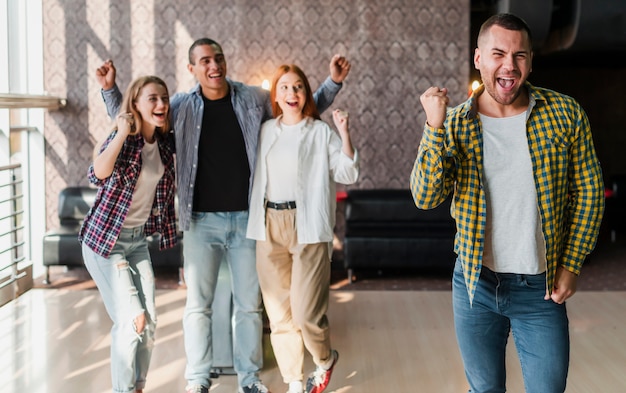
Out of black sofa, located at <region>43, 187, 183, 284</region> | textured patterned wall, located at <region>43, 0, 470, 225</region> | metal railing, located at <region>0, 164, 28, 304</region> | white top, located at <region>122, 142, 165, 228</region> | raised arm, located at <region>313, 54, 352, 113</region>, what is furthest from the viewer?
textured patterned wall, located at <region>43, 0, 470, 225</region>

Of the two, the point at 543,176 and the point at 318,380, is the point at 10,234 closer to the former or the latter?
the point at 318,380

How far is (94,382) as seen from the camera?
415 cm

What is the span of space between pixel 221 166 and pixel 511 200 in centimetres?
174

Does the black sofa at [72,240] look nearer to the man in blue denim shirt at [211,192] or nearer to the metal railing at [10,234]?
the metal railing at [10,234]

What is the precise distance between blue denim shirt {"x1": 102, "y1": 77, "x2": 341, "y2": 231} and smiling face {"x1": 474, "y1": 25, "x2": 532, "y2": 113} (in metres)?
1.58

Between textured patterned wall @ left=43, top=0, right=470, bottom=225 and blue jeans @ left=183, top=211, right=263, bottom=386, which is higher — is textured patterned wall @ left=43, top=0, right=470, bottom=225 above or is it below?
above

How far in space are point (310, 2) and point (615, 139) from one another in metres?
5.08

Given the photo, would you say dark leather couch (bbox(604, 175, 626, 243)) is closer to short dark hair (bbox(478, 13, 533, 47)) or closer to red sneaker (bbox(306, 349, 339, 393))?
red sneaker (bbox(306, 349, 339, 393))

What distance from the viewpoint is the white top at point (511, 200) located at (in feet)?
7.71

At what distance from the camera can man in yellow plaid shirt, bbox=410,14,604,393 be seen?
2324mm

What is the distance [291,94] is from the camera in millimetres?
3648

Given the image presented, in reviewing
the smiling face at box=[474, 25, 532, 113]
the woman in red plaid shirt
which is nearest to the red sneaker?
the woman in red plaid shirt

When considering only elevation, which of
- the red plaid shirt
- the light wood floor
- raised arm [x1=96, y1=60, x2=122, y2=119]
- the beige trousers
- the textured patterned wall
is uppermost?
the textured patterned wall

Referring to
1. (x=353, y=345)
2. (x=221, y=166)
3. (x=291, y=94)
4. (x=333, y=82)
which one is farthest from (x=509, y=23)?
(x=353, y=345)
